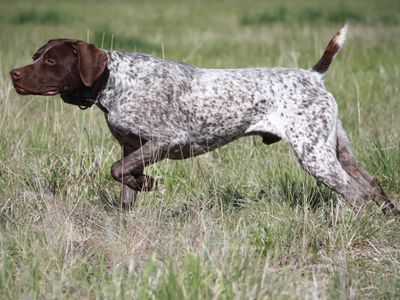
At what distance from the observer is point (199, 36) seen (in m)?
13.7

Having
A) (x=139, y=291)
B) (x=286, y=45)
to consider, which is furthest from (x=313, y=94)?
(x=286, y=45)

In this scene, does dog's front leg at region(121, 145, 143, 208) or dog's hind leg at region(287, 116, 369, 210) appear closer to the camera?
dog's hind leg at region(287, 116, 369, 210)

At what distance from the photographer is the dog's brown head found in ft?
15.6

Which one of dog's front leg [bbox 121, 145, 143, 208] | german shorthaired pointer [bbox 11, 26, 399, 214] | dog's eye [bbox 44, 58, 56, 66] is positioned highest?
dog's eye [bbox 44, 58, 56, 66]

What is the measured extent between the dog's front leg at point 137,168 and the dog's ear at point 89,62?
1.64ft

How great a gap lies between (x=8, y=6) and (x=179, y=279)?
16989 mm

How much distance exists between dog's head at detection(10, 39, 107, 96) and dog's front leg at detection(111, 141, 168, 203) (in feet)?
1.63

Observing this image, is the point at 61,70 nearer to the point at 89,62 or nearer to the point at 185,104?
the point at 89,62

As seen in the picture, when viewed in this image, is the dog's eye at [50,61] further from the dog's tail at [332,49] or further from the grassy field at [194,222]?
the dog's tail at [332,49]

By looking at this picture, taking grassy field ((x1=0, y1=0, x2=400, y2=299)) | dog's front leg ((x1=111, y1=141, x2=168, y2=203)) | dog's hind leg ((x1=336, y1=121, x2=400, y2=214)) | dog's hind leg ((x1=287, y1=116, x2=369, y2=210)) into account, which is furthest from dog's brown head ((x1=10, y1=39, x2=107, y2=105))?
dog's hind leg ((x1=336, y1=121, x2=400, y2=214))

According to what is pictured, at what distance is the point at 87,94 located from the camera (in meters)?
4.90

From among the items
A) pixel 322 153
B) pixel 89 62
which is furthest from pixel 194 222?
pixel 89 62

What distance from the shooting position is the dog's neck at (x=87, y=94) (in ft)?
16.0

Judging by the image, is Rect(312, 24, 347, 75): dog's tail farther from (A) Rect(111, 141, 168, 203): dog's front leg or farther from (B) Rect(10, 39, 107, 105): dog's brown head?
(B) Rect(10, 39, 107, 105): dog's brown head
